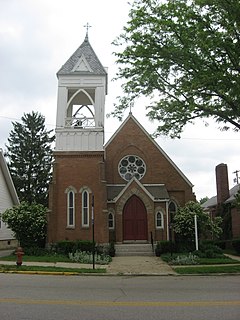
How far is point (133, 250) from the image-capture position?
999 inches

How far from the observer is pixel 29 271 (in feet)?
50.5

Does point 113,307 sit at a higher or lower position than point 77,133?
Result: lower

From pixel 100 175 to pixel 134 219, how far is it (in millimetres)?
4631

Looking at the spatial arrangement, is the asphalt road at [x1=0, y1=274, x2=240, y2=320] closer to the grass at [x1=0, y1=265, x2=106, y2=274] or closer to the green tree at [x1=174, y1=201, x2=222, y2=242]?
the grass at [x1=0, y1=265, x2=106, y2=274]

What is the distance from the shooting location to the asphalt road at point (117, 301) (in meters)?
7.19

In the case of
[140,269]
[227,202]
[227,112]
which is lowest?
[140,269]

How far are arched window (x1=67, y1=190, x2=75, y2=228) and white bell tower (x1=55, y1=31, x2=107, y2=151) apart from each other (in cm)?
301

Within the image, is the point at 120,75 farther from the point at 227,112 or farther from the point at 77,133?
the point at 77,133

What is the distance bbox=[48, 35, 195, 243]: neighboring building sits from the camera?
81.0ft

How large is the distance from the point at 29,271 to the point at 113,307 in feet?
27.3

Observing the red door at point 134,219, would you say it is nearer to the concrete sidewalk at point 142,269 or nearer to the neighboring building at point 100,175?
the neighboring building at point 100,175

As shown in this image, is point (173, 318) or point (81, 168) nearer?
point (173, 318)

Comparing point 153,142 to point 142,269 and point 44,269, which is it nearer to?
point 142,269

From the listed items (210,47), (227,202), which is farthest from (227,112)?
(227,202)
